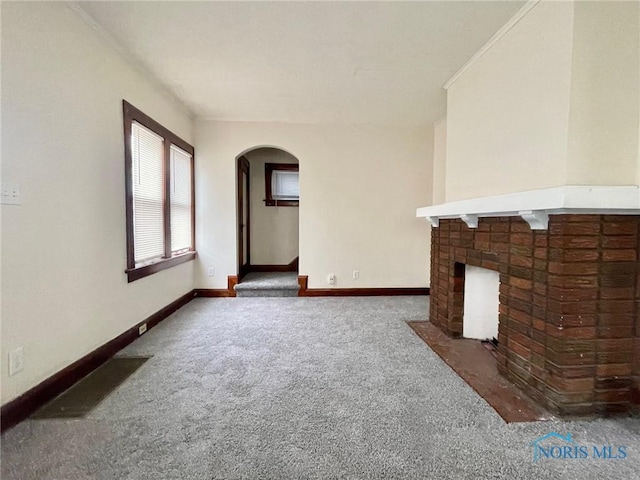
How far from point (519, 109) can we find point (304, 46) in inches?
63.2

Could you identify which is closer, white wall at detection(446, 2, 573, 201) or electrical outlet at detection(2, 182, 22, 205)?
electrical outlet at detection(2, 182, 22, 205)

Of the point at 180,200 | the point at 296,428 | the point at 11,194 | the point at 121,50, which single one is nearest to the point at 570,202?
the point at 296,428

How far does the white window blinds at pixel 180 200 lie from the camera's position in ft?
11.5

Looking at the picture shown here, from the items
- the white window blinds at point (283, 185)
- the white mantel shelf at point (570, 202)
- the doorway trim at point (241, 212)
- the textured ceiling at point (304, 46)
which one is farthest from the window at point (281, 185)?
the white mantel shelf at point (570, 202)

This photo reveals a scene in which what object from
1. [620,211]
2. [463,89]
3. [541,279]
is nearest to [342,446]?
[541,279]

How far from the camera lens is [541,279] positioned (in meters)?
1.69

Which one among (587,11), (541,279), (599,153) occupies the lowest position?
(541,279)

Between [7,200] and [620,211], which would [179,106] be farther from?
[620,211]

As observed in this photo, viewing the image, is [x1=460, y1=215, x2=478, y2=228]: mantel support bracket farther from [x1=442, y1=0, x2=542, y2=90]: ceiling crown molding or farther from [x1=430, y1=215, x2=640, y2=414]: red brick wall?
[x1=442, y1=0, x2=542, y2=90]: ceiling crown molding

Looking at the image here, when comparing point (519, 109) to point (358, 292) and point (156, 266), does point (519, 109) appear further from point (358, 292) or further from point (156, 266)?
point (156, 266)

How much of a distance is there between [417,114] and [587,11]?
2.31 metres

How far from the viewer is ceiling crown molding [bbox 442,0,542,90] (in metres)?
1.82
